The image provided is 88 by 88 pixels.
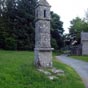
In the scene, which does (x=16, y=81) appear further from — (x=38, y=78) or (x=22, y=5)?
(x=22, y=5)

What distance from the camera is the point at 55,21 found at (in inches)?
2990

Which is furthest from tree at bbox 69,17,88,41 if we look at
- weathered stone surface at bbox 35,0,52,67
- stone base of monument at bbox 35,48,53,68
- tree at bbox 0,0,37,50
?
stone base of monument at bbox 35,48,53,68

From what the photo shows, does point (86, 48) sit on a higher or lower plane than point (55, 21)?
lower

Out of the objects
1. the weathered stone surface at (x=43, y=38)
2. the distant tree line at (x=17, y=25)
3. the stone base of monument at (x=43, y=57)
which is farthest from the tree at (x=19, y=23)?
the stone base of monument at (x=43, y=57)

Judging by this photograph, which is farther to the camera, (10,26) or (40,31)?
(10,26)

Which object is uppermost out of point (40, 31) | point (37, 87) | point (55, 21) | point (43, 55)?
point (55, 21)

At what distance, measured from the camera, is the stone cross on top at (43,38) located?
1755cm

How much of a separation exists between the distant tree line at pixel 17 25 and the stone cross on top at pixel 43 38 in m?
33.2

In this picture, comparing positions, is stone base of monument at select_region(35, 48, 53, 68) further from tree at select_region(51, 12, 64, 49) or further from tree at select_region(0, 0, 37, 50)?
tree at select_region(51, 12, 64, 49)

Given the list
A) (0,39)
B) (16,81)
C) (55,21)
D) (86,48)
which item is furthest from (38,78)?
(55,21)

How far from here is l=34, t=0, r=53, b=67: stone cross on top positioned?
1755 centimetres

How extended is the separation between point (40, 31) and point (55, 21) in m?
58.5

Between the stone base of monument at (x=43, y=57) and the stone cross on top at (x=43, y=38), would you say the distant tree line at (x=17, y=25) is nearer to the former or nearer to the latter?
the stone cross on top at (x=43, y=38)

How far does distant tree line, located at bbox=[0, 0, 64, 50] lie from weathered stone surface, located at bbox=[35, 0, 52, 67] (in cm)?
3324
